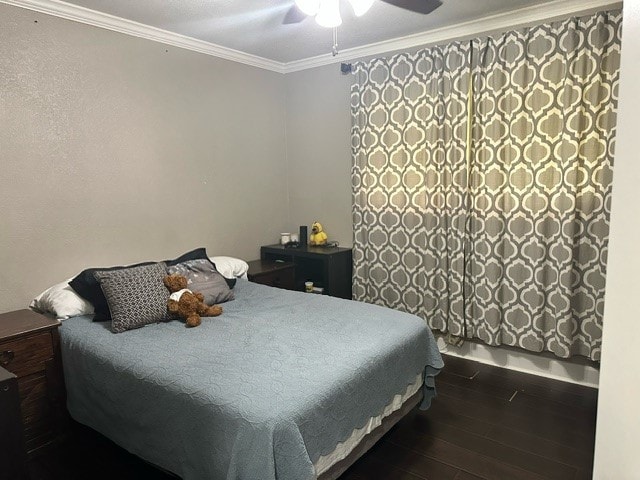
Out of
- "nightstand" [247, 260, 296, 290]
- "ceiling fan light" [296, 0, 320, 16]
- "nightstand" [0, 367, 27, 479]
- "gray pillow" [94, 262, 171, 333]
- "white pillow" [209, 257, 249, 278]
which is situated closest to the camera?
"nightstand" [0, 367, 27, 479]

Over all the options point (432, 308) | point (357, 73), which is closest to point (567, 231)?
point (432, 308)

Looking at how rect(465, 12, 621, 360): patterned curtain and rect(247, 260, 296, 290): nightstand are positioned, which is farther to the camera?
rect(247, 260, 296, 290): nightstand

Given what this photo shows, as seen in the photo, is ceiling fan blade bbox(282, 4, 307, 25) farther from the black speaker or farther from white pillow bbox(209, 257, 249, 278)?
the black speaker

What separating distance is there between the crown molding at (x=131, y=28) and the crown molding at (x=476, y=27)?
0.68 metres

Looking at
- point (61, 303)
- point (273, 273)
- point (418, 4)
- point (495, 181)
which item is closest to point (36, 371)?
point (61, 303)

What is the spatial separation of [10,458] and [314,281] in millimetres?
2912

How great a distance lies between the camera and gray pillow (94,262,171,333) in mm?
2502

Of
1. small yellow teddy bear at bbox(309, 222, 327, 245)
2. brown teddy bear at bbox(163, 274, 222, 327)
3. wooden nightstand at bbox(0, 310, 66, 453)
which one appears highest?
small yellow teddy bear at bbox(309, 222, 327, 245)

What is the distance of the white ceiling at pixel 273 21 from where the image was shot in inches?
111

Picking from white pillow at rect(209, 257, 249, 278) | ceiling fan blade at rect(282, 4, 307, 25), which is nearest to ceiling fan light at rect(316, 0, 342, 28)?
ceiling fan blade at rect(282, 4, 307, 25)

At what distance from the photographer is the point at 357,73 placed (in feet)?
12.4

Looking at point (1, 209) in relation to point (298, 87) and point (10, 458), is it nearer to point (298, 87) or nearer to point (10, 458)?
point (10, 458)

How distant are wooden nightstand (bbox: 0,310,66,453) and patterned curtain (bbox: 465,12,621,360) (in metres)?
2.88

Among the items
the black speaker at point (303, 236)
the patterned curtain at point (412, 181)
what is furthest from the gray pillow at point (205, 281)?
the patterned curtain at point (412, 181)
